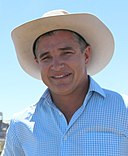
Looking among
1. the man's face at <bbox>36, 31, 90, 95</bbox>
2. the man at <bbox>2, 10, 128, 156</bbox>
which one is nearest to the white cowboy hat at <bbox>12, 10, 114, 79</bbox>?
the man at <bbox>2, 10, 128, 156</bbox>

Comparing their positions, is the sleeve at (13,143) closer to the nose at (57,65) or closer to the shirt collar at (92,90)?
the shirt collar at (92,90)

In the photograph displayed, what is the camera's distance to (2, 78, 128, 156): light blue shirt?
324 centimetres

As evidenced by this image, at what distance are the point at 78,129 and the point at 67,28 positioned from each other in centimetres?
76

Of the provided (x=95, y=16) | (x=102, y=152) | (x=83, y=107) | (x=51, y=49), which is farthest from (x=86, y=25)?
(x=102, y=152)

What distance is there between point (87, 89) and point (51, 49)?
0.41m

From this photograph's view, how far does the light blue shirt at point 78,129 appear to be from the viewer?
10.6 feet

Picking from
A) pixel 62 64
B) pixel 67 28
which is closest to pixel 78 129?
pixel 62 64

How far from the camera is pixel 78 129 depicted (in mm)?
3320

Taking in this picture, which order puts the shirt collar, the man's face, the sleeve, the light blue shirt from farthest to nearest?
the sleeve < the shirt collar < the man's face < the light blue shirt

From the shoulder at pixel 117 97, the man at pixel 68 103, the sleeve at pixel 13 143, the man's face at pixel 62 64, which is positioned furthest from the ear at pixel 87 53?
the sleeve at pixel 13 143

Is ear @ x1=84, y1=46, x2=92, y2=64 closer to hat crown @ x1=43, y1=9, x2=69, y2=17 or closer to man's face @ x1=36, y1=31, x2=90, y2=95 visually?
man's face @ x1=36, y1=31, x2=90, y2=95

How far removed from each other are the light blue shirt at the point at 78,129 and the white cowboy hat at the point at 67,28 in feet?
1.20

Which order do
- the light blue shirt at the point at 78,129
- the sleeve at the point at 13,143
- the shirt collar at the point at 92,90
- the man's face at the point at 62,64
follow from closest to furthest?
1. the light blue shirt at the point at 78,129
2. the man's face at the point at 62,64
3. the shirt collar at the point at 92,90
4. the sleeve at the point at 13,143

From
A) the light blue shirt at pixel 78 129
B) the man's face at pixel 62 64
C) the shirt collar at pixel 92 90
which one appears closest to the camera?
the light blue shirt at pixel 78 129
